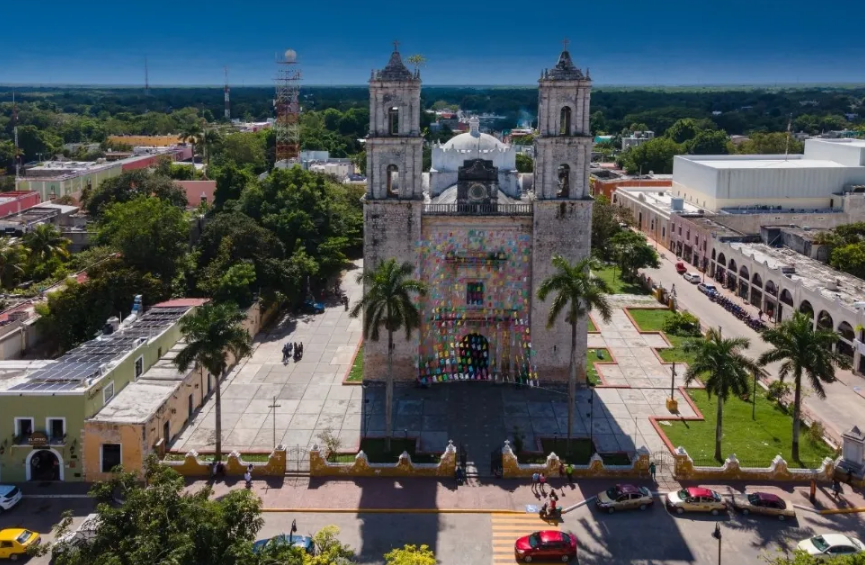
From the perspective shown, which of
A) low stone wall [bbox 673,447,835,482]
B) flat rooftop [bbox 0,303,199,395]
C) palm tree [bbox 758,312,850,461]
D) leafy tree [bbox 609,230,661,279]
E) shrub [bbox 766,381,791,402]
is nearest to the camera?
palm tree [bbox 758,312,850,461]

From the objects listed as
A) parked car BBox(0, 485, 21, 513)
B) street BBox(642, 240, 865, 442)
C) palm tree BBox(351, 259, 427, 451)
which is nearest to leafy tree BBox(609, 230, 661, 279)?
street BBox(642, 240, 865, 442)

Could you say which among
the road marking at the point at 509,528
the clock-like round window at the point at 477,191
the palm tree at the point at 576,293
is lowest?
the road marking at the point at 509,528

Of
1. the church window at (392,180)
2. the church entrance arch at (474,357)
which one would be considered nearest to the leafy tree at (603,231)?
the church entrance arch at (474,357)

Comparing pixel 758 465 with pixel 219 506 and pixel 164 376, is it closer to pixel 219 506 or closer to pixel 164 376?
pixel 219 506

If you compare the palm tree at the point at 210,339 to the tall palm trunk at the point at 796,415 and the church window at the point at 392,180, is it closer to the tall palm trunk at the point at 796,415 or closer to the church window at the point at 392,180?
the church window at the point at 392,180

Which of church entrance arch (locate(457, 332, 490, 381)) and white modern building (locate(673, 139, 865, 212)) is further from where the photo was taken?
white modern building (locate(673, 139, 865, 212))

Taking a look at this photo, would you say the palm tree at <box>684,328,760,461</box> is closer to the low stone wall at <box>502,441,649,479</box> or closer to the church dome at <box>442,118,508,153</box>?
the low stone wall at <box>502,441,649,479</box>

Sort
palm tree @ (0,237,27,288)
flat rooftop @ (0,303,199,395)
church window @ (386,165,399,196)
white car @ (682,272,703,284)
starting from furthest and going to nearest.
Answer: white car @ (682,272,703,284) → palm tree @ (0,237,27,288) → church window @ (386,165,399,196) → flat rooftop @ (0,303,199,395)

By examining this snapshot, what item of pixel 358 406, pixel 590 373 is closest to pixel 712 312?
pixel 590 373
